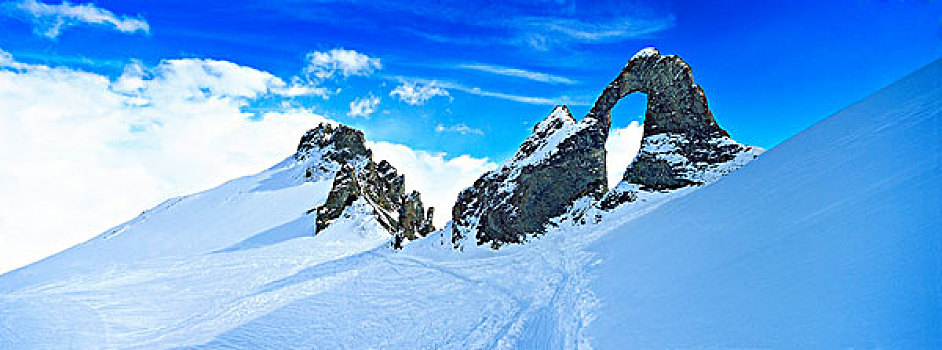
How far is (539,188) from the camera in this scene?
2736cm

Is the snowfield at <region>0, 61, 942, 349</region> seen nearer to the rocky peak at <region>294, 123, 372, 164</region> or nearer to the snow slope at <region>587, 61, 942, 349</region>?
the snow slope at <region>587, 61, 942, 349</region>

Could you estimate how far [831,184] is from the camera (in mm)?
7578

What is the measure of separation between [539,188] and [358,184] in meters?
26.2

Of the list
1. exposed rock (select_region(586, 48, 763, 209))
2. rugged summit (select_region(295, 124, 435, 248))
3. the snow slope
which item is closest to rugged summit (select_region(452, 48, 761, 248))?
exposed rock (select_region(586, 48, 763, 209))

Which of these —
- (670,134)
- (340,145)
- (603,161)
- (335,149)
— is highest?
(340,145)

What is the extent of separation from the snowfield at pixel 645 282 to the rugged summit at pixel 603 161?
2179 millimetres

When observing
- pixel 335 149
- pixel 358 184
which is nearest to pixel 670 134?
pixel 358 184

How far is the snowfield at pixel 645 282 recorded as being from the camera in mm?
4418

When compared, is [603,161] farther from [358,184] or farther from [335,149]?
[335,149]

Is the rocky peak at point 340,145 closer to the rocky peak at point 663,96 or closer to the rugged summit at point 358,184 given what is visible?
the rugged summit at point 358,184

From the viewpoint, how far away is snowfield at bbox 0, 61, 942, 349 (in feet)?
→ 14.5

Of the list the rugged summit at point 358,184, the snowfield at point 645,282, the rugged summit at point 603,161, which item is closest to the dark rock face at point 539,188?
the rugged summit at point 603,161

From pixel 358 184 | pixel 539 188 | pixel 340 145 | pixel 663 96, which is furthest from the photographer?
pixel 340 145

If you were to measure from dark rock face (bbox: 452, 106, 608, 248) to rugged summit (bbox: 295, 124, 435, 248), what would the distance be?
7.98 metres
